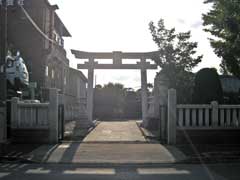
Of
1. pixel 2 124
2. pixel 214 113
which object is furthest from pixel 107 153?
pixel 214 113

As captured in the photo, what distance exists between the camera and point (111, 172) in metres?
11.2

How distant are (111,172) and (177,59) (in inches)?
565

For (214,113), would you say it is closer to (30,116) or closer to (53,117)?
(53,117)

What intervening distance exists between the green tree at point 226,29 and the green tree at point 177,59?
5.84m

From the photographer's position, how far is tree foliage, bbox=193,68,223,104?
20281mm

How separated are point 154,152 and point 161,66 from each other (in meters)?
10.8

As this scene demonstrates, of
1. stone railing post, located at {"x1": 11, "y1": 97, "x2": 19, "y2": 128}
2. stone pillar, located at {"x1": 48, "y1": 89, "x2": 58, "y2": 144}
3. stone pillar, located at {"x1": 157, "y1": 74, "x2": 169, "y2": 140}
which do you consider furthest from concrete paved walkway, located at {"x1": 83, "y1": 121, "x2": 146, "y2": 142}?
stone railing post, located at {"x1": 11, "y1": 97, "x2": 19, "y2": 128}

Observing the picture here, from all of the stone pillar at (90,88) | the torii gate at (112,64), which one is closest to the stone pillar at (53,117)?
the torii gate at (112,64)

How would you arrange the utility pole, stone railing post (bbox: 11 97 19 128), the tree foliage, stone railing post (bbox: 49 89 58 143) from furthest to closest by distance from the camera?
the tree foliage < stone railing post (bbox: 11 97 19 128) < stone railing post (bbox: 49 89 58 143) < the utility pole

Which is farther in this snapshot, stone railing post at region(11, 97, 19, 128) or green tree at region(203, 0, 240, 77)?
stone railing post at region(11, 97, 19, 128)

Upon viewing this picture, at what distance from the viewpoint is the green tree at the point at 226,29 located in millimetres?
15281

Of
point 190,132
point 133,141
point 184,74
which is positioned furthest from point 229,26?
point 184,74

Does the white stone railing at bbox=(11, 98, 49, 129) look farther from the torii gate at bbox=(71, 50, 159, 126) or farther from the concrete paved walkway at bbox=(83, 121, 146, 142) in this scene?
the torii gate at bbox=(71, 50, 159, 126)

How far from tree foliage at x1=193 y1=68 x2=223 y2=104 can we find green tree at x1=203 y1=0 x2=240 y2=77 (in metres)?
2.62
